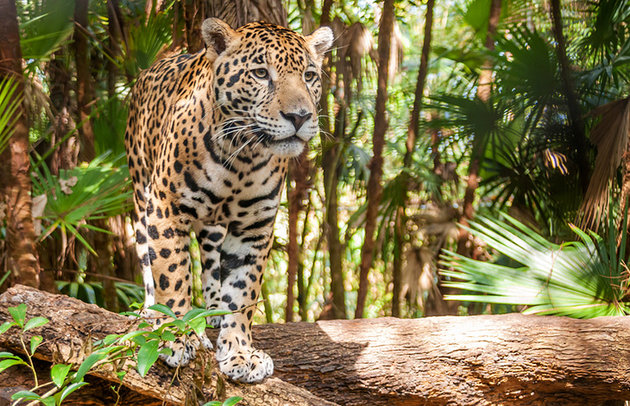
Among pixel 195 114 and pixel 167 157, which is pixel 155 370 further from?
pixel 195 114

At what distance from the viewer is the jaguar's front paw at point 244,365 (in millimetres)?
3279

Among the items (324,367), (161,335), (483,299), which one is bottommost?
(324,367)

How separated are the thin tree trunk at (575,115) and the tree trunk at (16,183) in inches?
174

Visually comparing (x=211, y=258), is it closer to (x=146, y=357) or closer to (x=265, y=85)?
(x=265, y=85)

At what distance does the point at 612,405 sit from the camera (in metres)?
5.26

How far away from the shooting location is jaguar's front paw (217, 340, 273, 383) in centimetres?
328

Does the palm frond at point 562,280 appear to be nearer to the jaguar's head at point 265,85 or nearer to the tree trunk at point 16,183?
the jaguar's head at point 265,85

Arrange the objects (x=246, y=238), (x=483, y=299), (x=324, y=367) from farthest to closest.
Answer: (x=483, y=299) < (x=324, y=367) < (x=246, y=238)

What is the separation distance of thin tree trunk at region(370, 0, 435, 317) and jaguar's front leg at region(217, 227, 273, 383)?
316 centimetres

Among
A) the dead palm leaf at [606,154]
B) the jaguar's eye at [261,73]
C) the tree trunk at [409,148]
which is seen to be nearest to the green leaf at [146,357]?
the jaguar's eye at [261,73]

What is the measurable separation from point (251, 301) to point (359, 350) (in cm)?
82

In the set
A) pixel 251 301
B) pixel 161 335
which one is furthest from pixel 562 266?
pixel 161 335

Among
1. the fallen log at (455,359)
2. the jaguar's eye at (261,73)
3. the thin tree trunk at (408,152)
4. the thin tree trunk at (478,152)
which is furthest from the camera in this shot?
the thin tree trunk at (408,152)

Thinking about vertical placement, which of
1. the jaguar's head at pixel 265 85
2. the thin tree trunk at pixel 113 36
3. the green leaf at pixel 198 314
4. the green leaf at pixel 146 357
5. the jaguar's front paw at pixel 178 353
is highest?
the thin tree trunk at pixel 113 36
